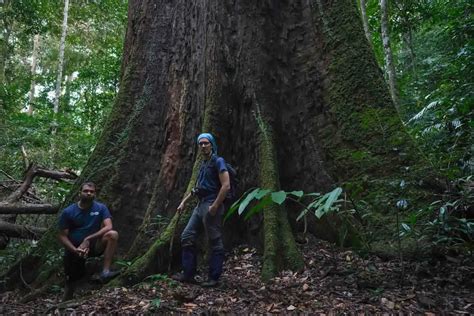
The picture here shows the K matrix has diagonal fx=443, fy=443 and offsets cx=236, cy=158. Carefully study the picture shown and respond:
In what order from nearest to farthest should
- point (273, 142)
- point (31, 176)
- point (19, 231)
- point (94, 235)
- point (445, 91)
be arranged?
point (94, 235)
point (273, 142)
point (445, 91)
point (19, 231)
point (31, 176)

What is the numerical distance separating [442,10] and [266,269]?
10.5m

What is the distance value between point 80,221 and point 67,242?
289 millimetres

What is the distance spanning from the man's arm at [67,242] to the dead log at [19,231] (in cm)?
264

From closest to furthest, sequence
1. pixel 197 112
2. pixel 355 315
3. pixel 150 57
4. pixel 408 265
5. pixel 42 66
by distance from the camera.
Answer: pixel 355 315 < pixel 408 265 < pixel 197 112 < pixel 150 57 < pixel 42 66

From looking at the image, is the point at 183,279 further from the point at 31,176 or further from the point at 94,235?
the point at 31,176

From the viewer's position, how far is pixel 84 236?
16.7 feet

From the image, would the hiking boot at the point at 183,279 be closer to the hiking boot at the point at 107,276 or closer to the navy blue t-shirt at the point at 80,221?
the hiking boot at the point at 107,276

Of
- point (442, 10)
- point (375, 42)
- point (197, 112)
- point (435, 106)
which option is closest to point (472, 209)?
point (435, 106)

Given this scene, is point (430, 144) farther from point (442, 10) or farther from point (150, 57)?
point (442, 10)

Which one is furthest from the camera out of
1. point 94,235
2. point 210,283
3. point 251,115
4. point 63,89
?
point 63,89

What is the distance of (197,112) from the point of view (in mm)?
6047

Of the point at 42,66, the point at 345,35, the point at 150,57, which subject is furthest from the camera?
the point at 42,66

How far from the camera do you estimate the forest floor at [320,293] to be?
11.0 ft

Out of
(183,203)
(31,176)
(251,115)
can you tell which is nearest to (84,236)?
(183,203)
